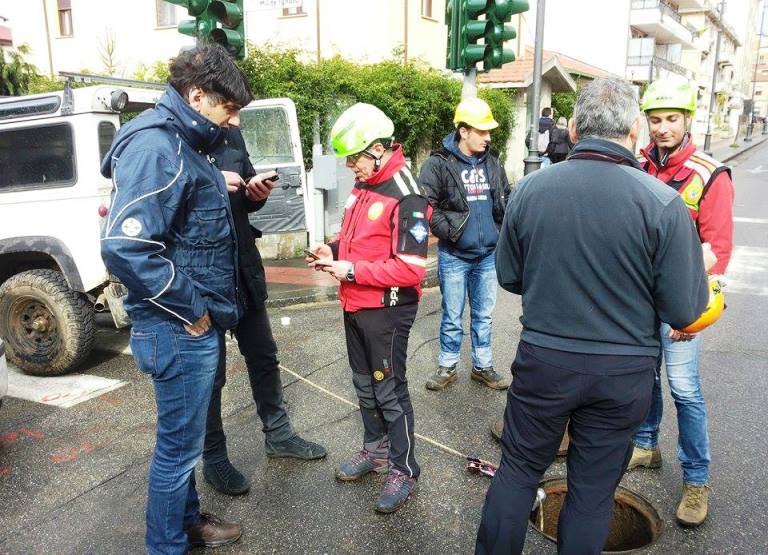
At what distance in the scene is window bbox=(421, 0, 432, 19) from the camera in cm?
1677

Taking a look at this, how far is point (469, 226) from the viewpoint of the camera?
4.37 meters

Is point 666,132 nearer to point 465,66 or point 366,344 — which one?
point 366,344

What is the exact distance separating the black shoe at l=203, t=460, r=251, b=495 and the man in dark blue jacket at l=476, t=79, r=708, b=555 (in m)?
1.56

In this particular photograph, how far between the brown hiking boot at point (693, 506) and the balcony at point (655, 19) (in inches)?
1517

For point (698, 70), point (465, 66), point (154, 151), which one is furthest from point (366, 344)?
point (698, 70)

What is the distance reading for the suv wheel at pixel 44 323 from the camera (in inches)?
193

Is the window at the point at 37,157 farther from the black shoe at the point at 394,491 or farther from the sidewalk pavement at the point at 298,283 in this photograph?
the black shoe at the point at 394,491

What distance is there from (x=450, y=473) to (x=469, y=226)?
5.70 feet

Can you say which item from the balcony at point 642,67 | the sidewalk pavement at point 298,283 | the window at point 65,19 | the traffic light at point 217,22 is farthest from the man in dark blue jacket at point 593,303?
the balcony at point 642,67

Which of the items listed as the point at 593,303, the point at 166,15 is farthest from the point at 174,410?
the point at 166,15

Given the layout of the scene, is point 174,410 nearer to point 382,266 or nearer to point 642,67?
point 382,266

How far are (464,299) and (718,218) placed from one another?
6.57ft

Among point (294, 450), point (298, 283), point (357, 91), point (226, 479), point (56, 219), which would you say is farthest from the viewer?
point (357, 91)

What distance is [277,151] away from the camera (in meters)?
7.89
